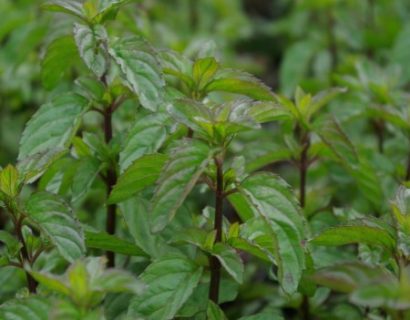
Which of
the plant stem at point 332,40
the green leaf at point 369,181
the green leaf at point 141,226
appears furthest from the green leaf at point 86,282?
the plant stem at point 332,40

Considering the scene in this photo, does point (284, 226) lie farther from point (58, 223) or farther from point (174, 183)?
point (58, 223)

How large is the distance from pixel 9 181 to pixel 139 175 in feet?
0.77

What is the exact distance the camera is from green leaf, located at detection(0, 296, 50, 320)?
122cm

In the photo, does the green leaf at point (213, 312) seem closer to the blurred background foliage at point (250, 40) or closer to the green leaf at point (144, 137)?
the green leaf at point (144, 137)

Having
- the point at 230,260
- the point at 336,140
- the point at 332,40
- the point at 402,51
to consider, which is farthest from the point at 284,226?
the point at 332,40

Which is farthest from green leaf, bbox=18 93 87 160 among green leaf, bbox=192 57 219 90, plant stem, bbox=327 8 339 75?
plant stem, bbox=327 8 339 75

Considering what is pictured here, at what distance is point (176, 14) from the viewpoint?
10.9ft

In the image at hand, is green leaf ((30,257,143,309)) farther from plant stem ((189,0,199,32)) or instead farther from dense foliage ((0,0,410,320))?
plant stem ((189,0,199,32))

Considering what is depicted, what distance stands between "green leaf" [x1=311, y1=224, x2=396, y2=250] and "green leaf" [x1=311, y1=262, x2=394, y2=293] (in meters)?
0.16

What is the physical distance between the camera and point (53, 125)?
1.54 m

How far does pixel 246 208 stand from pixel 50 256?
1.57 feet

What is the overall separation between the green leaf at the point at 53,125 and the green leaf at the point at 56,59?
0.10m

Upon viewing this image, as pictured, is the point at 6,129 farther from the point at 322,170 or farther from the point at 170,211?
the point at 170,211

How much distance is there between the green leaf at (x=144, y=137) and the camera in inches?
57.2
